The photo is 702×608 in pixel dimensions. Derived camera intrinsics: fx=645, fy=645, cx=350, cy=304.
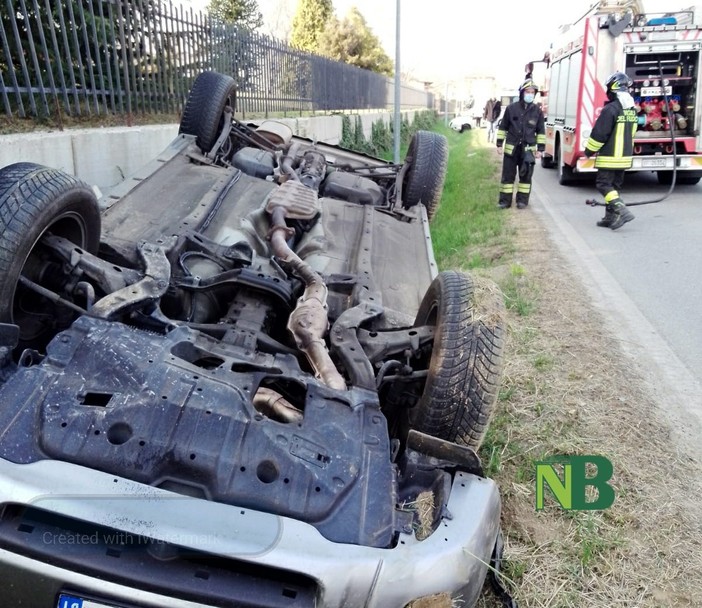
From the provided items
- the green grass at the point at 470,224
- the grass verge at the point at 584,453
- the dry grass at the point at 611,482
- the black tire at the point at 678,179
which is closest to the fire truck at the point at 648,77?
the black tire at the point at 678,179

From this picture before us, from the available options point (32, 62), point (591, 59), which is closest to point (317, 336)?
point (32, 62)

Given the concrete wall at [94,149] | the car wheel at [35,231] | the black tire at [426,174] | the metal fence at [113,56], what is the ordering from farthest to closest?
1. the black tire at [426,174]
2. the metal fence at [113,56]
3. the concrete wall at [94,149]
4. the car wheel at [35,231]

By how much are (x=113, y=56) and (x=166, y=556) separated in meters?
5.58

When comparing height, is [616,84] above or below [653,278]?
above

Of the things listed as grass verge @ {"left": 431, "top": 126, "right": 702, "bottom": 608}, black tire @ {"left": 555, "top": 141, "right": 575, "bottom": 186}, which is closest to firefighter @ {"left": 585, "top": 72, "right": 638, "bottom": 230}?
grass verge @ {"left": 431, "top": 126, "right": 702, "bottom": 608}

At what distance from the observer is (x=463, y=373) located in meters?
2.38

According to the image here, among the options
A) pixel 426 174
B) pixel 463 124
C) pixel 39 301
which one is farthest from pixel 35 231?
pixel 463 124

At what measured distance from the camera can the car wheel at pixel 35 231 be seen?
89.0 inches

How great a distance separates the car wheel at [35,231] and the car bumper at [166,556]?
930 mm

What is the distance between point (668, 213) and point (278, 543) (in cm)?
829

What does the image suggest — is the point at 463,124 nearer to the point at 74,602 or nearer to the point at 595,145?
the point at 595,145

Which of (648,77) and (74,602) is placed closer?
(74,602)

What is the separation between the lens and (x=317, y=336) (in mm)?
2539

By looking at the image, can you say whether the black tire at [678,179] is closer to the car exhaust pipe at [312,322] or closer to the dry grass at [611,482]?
the dry grass at [611,482]
